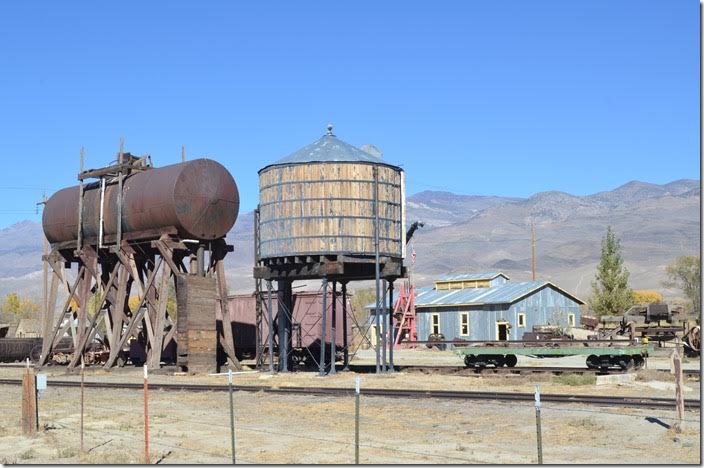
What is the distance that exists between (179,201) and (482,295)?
31898 mm

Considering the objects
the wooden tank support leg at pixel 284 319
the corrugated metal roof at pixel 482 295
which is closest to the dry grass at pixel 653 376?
the wooden tank support leg at pixel 284 319

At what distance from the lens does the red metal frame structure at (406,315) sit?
6831 cm

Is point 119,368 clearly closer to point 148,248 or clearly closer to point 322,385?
point 148,248

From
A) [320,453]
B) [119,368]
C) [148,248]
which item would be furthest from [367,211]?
[320,453]

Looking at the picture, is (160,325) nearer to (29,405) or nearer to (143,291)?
(143,291)

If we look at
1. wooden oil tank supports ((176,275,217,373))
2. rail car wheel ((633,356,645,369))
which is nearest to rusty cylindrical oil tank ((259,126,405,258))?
wooden oil tank supports ((176,275,217,373))

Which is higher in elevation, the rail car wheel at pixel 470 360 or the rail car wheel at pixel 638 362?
the rail car wheel at pixel 638 362

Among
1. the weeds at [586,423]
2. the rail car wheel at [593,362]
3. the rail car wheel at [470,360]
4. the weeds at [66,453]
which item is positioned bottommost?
the rail car wheel at [470,360]

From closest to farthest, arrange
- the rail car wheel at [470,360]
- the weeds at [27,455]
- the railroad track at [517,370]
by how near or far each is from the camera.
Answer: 1. the weeds at [27,455]
2. the railroad track at [517,370]
3. the rail car wheel at [470,360]

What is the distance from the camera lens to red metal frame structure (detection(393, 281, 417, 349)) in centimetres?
6831

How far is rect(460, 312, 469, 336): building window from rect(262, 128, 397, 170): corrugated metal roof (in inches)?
1150

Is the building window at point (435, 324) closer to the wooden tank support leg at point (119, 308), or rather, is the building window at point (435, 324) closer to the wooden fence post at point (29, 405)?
the wooden tank support leg at point (119, 308)

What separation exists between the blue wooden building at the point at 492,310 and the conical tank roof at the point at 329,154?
27.4m

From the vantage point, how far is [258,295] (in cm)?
4403
